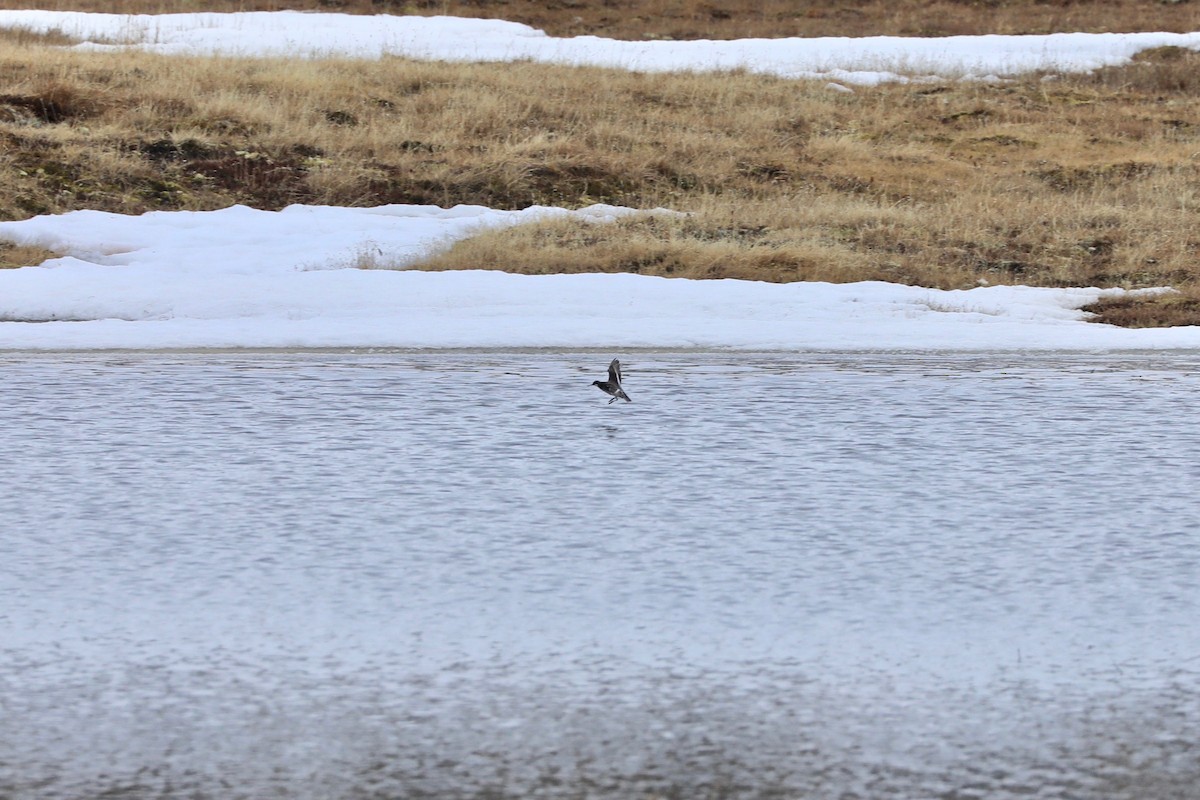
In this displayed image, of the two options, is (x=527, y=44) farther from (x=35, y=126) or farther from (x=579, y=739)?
(x=579, y=739)

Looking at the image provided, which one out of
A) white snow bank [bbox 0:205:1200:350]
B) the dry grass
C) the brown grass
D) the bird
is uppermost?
the dry grass

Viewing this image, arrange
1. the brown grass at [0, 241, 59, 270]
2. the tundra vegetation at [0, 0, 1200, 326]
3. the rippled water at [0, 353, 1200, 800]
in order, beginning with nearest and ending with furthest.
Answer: the rippled water at [0, 353, 1200, 800], the brown grass at [0, 241, 59, 270], the tundra vegetation at [0, 0, 1200, 326]

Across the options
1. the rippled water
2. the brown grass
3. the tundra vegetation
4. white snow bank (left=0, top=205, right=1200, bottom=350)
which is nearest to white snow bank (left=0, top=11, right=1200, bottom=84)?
the tundra vegetation

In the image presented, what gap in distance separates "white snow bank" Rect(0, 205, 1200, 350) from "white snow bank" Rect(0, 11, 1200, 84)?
12.6 metres

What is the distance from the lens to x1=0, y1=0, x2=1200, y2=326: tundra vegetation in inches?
586

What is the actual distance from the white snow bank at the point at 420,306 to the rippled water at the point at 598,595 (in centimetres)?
231

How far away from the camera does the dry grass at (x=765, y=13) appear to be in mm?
36062

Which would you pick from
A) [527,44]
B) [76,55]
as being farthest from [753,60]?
[76,55]

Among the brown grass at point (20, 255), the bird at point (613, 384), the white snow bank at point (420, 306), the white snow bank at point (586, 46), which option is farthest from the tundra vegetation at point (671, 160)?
the bird at point (613, 384)

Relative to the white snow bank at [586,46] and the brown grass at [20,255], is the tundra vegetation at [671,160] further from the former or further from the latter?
the white snow bank at [586,46]

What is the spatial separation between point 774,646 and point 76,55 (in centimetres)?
2118

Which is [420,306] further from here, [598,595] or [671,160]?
[671,160]

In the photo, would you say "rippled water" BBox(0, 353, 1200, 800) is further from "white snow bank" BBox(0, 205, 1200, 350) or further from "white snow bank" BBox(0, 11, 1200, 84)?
"white snow bank" BBox(0, 11, 1200, 84)

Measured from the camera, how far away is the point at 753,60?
2938 cm
